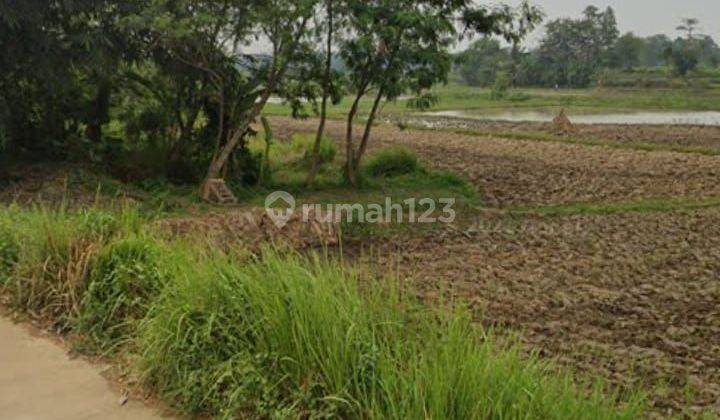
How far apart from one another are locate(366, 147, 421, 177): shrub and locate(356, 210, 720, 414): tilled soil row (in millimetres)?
3006

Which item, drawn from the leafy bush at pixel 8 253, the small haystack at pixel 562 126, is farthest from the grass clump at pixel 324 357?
the small haystack at pixel 562 126

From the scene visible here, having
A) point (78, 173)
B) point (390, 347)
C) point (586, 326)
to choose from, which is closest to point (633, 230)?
point (586, 326)

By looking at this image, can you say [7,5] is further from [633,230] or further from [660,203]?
[660,203]

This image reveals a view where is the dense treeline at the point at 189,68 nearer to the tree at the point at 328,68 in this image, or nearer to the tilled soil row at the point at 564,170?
the tree at the point at 328,68

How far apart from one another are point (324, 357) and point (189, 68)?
680cm

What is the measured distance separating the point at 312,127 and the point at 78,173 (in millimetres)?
10822

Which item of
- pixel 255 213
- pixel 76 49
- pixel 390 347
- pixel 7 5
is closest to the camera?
pixel 390 347

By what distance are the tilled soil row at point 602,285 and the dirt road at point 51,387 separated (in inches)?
63.2

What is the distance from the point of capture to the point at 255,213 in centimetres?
704

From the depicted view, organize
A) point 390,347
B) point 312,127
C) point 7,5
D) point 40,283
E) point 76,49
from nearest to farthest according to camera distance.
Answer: point 390,347, point 40,283, point 7,5, point 76,49, point 312,127

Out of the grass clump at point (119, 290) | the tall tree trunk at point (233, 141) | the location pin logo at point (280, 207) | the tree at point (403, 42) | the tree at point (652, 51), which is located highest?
the tree at point (652, 51)

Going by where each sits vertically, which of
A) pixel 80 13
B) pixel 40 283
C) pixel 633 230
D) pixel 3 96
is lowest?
pixel 633 230

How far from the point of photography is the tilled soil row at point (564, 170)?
33.1 feet

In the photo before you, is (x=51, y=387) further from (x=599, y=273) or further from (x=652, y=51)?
(x=652, y=51)
